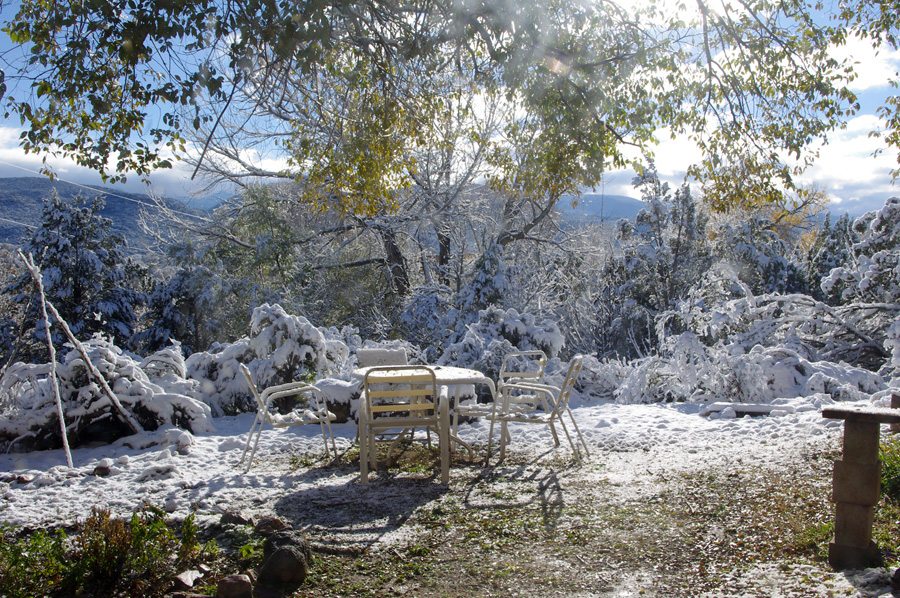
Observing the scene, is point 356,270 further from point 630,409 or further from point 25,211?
point 25,211

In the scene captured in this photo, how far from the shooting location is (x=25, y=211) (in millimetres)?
36500

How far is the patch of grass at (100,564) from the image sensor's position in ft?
7.71

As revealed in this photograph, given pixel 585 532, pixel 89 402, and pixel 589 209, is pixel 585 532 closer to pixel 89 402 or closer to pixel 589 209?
pixel 89 402

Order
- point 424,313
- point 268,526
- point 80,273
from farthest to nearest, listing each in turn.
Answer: point 80,273, point 424,313, point 268,526

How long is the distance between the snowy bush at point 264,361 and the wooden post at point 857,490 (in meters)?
5.73

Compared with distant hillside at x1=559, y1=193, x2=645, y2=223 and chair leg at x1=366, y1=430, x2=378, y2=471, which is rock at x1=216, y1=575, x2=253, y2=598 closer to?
chair leg at x1=366, y1=430, x2=378, y2=471

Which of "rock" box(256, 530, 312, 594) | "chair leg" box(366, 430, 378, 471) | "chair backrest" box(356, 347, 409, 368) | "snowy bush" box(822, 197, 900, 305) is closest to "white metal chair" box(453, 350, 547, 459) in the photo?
"chair backrest" box(356, 347, 409, 368)

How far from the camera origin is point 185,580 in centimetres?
252

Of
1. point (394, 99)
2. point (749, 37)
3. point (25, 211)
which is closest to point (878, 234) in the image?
point (749, 37)

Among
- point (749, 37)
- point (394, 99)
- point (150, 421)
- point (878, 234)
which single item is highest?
point (749, 37)

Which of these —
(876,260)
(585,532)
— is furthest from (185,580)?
(876,260)

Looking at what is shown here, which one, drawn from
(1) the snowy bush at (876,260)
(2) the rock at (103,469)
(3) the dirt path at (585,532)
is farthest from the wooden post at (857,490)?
(1) the snowy bush at (876,260)

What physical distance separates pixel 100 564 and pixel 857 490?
3025 millimetres

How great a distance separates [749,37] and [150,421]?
21.6ft
